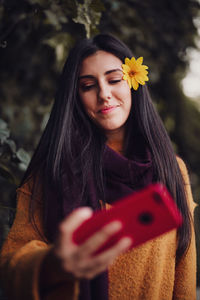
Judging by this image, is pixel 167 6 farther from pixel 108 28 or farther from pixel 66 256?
pixel 66 256

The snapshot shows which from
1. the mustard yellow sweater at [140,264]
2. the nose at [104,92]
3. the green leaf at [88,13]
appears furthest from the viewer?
the green leaf at [88,13]

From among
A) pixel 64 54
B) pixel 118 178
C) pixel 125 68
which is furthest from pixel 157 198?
pixel 64 54

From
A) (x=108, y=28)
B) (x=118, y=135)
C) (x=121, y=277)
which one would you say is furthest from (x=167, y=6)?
(x=121, y=277)

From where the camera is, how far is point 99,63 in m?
1.16

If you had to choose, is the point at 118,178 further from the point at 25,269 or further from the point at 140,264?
the point at 25,269

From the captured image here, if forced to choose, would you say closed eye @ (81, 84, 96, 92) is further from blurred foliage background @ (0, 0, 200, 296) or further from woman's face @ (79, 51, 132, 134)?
blurred foliage background @ (0, 0, 200, 296)

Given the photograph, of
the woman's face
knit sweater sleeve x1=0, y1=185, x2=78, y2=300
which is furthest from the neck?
knit sweater sleeve x1=0, y1=185, x2=78, y2=300

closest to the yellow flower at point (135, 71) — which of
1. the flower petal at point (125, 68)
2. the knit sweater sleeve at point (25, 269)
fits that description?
the flower petal at point (125, 68)

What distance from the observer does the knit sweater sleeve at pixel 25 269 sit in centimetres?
70

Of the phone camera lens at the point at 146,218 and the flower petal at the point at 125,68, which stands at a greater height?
the flower petal at the point at 125,68

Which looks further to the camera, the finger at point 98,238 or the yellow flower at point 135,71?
the yellow flower at point 135,71

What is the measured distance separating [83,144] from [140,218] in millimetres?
627

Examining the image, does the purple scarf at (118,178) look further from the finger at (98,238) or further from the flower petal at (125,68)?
the finger at (98,238)

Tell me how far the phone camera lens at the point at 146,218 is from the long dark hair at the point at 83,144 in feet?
1.60
